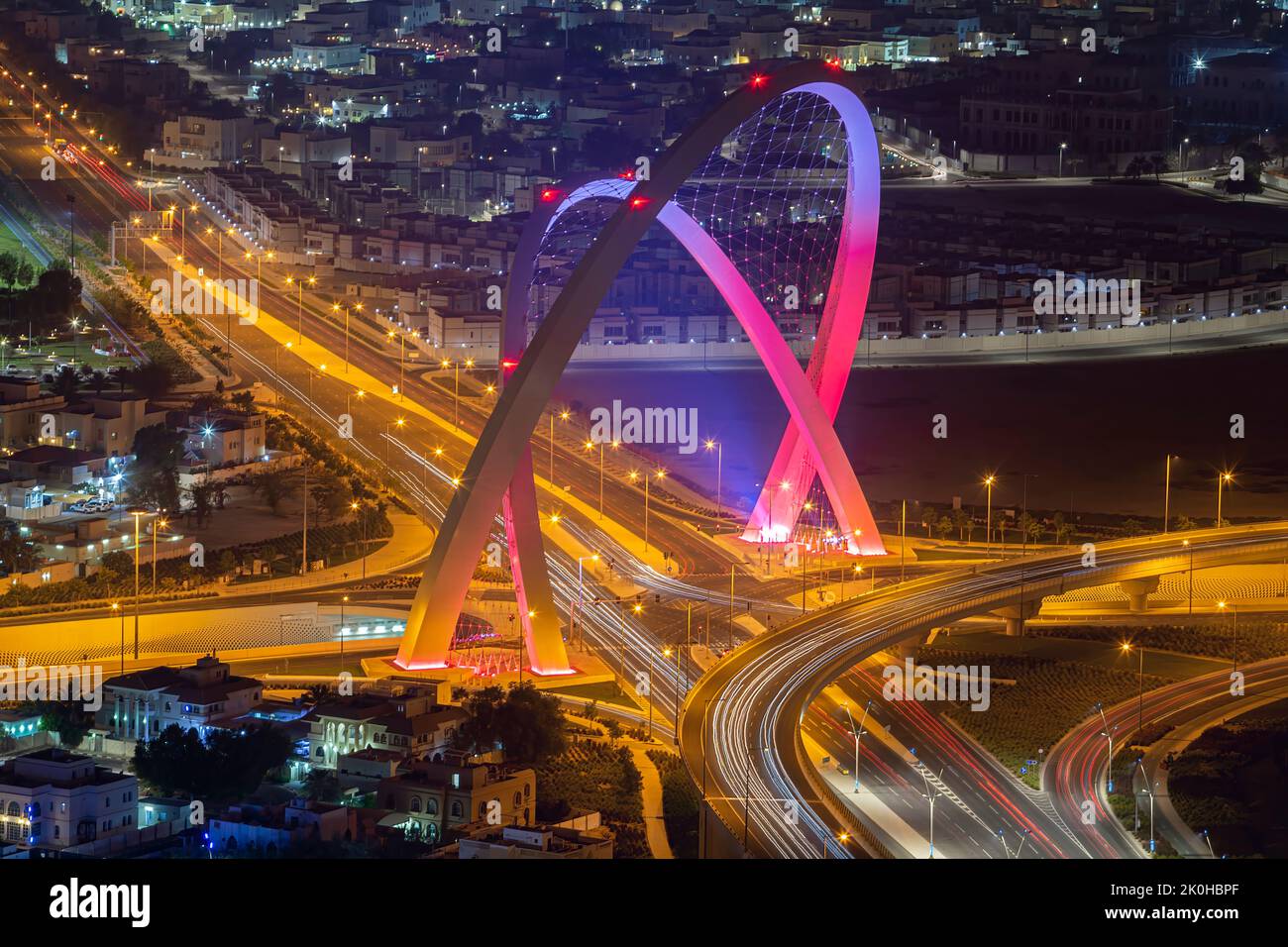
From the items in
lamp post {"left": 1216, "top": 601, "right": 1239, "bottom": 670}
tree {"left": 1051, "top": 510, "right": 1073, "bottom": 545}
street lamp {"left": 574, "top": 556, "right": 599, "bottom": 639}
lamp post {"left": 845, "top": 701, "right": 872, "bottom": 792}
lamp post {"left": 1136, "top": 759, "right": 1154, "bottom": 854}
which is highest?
tree {"left": 1051, "top": 510, "right": 1073, "bottom": 545}

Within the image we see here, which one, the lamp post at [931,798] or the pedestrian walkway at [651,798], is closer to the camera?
the pedestrian walkway at [651,798]

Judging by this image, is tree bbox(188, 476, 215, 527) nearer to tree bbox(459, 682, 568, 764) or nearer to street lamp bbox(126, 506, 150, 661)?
street lamp bbox(126, 506, 150, 661)

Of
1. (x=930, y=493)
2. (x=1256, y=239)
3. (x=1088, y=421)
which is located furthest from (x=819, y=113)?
(x=930, y=493)

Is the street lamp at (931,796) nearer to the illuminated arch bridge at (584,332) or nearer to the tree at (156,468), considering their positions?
the illuminated arch bridge at (584,332)

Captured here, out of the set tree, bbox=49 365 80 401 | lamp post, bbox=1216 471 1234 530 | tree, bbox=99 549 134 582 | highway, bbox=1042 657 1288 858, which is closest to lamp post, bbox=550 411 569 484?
tree, bbox=99 549 134 582

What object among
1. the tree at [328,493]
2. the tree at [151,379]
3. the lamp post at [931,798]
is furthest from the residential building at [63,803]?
the tree at [151,379]
